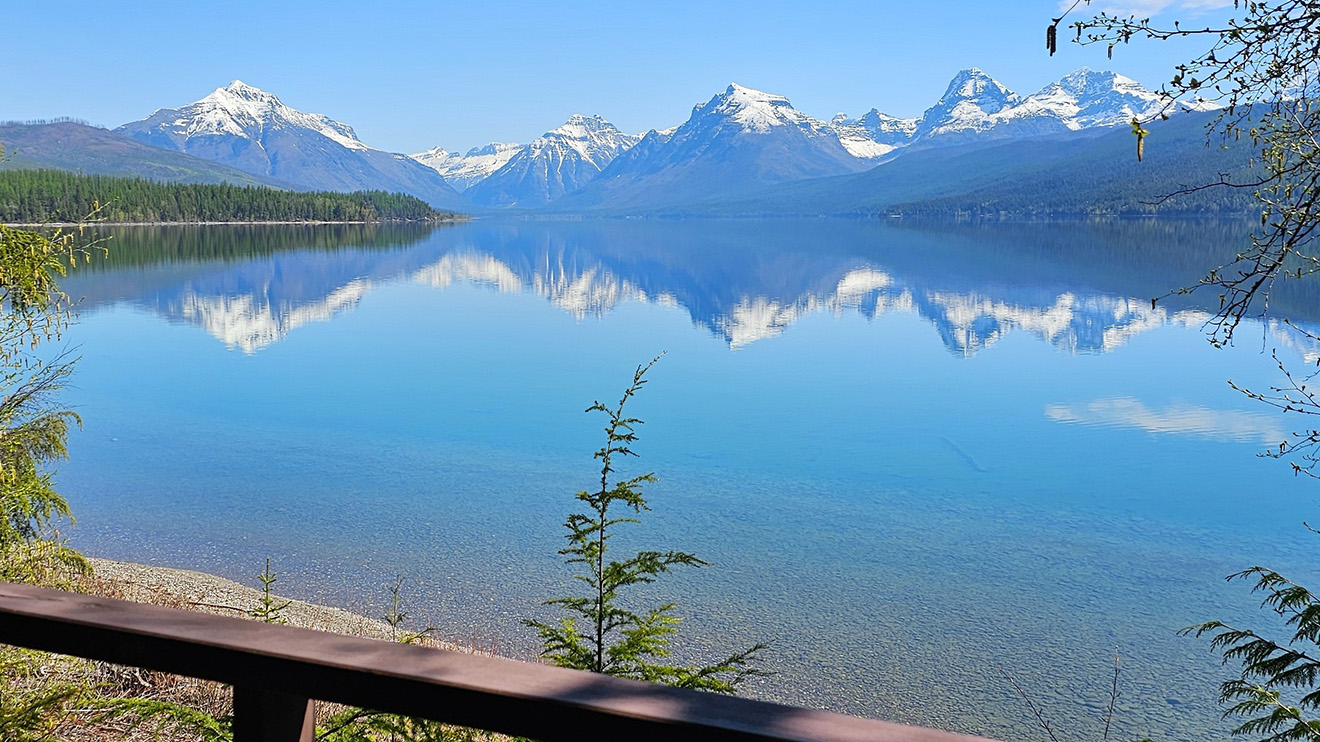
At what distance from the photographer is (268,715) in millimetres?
2217

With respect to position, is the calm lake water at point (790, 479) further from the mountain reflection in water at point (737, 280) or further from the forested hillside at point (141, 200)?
the forested hillside at point (141, 200)

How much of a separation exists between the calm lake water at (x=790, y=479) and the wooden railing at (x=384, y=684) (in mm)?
10036

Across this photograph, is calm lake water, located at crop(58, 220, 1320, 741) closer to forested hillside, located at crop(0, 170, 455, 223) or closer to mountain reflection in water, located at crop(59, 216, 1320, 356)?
mountain reflection in water, located at crop(59, 216, 1320, 356)

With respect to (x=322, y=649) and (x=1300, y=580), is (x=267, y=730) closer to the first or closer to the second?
(x=322, y=649)

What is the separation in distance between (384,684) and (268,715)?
0.40m

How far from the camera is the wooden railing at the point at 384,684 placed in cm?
183

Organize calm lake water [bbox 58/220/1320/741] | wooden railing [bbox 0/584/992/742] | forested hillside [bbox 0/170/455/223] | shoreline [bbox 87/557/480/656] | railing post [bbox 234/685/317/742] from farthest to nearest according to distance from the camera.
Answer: forested hillside [bbox 0/170/455/223] → calm lake water [bbox 58/220/1320/741] → shoreline [bbox 87/557/480/656] → railing post [bbox 234/685/317/742] → wooden railing [bbox 0/584/992/742]

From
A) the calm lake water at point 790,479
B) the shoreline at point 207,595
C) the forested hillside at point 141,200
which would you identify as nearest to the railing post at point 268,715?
the calm lake water at point 790,479

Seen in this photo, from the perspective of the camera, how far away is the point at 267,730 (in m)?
2.23

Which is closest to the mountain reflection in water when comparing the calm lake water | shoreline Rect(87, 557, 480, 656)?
the calm lake water

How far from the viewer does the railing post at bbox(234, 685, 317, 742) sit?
2207mm

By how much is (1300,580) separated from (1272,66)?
1514 centimetres

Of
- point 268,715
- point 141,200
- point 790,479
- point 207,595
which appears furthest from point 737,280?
point 141,200

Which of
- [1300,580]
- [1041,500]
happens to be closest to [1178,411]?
[1041,500]
